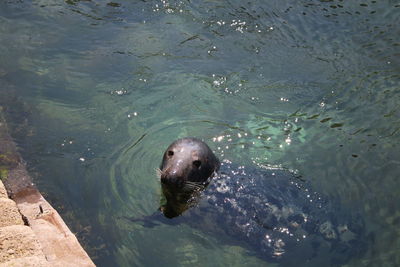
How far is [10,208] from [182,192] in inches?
78.7

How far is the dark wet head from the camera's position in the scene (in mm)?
5141

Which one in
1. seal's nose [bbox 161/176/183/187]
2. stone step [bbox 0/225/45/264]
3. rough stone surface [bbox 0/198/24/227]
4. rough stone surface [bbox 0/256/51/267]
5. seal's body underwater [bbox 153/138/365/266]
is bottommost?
seal's body underwater [bbox 153/138/365/266]

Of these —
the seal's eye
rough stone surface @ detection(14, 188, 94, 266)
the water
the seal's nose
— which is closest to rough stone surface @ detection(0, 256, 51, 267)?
rough stone surface @ detection(14, 188, 94, 266)

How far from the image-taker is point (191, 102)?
7.34 m

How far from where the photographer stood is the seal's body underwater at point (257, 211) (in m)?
5.12

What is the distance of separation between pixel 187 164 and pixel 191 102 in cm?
218

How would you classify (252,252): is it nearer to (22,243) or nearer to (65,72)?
(22,243)

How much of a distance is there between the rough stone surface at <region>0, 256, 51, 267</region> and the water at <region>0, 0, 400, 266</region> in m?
1.46

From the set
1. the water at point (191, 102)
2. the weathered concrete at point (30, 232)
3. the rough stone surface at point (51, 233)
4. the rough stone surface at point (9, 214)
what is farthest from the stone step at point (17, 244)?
the water at point (191, 102)

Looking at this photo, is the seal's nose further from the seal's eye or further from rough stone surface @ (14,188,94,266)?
rough stone surface @ (14,188,94,266)

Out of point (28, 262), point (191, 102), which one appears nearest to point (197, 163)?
point (191, 102)

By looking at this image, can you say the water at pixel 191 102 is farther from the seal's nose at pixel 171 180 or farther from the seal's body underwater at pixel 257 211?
the seal's nose at pixel 171 180

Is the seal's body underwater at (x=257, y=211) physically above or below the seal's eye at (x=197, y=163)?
below

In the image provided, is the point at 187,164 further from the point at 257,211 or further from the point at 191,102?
the point at 191,102
